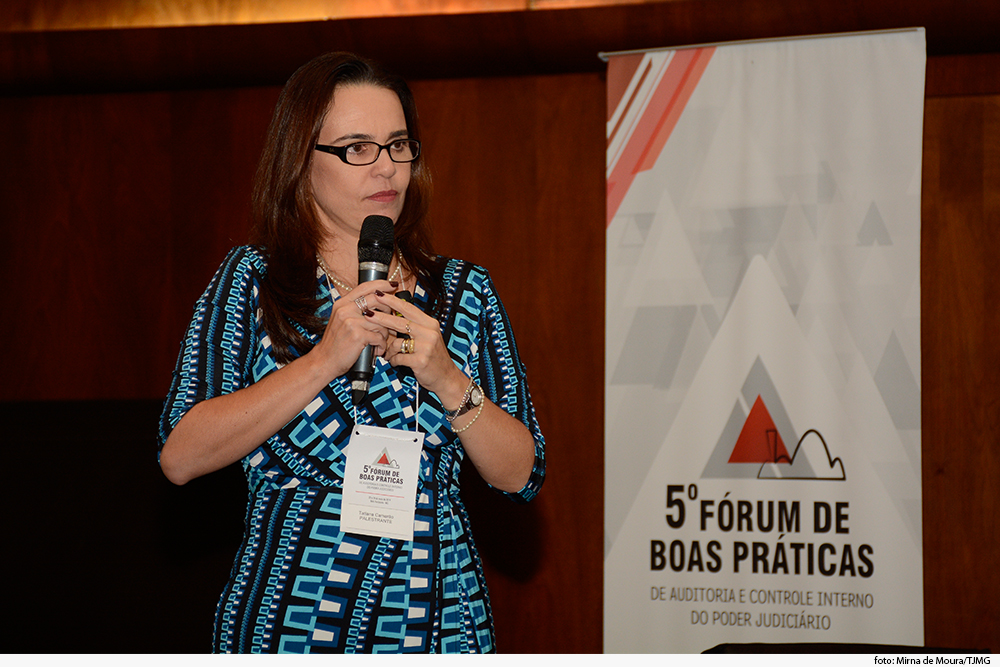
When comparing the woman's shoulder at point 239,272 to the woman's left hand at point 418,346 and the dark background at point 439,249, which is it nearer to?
the woman's left hand at point 418,346

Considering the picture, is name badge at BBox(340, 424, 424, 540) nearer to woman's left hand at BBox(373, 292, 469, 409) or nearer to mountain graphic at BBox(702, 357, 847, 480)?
woman's left hand at BBox(373, 292, 469, 409)

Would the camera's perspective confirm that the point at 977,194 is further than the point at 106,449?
Yes

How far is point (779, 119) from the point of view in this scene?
125 inches

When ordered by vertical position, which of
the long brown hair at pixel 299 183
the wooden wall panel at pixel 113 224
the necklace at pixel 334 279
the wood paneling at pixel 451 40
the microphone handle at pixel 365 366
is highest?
the wood paneling at pixel 451 40

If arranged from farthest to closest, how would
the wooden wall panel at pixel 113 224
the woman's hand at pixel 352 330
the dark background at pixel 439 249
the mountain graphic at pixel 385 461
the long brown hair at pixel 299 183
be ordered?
the wooden wall panel at pixel 113 224, the dark background at pixel 439 249, the long brown hair at pixel 299 183, the mountain graphic at pixel 385 461, the woman's hand at pixel 352 330

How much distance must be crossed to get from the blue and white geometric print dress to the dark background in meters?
1.71

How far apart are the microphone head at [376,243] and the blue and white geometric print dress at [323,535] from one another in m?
0.14

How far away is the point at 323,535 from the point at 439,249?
2.46 meters

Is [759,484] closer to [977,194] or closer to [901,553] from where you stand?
[901,553]

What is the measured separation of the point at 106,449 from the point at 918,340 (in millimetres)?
2755

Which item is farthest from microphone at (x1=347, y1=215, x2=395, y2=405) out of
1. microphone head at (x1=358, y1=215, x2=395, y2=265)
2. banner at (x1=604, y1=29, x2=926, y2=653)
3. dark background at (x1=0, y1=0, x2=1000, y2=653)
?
banner at (x1=604, y1=29, x2=926, y2=653)

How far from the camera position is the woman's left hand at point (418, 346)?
1274mm

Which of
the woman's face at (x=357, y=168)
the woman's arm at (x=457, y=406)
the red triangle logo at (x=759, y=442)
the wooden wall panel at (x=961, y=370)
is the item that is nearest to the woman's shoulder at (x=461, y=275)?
the woman's face at (x=357, y=168)

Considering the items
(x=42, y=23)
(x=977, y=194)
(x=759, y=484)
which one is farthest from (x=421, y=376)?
(x=42, y=23)
